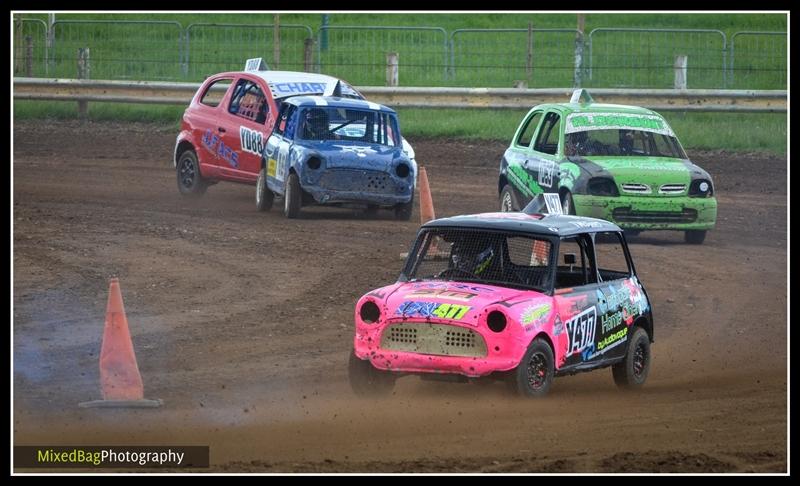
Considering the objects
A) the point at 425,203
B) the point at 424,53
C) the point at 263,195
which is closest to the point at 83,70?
the point at 424,53

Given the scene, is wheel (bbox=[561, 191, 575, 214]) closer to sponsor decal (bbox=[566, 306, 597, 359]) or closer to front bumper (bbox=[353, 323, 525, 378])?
sponsor decal (bbox=[566, 306, 597, 359])

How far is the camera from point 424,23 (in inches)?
1214

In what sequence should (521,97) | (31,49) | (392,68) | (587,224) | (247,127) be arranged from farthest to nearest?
(31,49) < (392,68) < (521,97) < (247,127) < (587,224)

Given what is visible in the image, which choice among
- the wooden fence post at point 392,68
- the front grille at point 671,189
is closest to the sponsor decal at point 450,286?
the front grille at point 671,189

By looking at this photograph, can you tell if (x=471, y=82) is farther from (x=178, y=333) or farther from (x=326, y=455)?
(x=326, y=455)

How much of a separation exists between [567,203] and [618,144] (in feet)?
3.92

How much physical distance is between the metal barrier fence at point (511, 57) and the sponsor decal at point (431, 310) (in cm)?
1649

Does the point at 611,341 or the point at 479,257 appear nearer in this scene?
the point at 479,257

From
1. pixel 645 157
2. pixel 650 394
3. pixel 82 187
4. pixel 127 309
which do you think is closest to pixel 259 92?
pixel 82 187

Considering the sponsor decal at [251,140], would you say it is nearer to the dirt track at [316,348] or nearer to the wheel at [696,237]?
the dirt track at [316,348]

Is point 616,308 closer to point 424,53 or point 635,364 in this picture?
point 635,364

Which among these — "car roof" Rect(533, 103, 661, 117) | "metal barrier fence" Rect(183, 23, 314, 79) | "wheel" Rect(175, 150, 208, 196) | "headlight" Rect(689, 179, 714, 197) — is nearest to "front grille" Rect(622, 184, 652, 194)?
"headlight" Rect(689, 179, 714, 197)

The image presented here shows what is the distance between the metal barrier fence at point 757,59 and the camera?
84.0 feet

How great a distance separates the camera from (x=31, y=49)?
27406 millimetres
